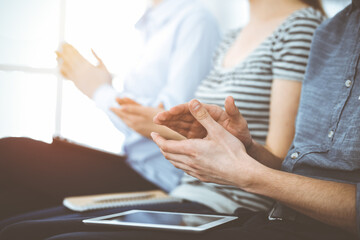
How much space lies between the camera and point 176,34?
1384 mm

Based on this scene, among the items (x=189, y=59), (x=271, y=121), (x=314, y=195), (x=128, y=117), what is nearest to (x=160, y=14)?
(x=189, y=59)

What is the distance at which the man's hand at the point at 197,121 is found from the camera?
2.18 ft

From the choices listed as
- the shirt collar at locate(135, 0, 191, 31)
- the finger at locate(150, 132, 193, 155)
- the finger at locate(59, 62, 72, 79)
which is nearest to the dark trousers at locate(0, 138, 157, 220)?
the finger at locate(59, 62, 72, 79)

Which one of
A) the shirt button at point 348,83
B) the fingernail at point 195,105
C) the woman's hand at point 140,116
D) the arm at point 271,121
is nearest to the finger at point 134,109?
the woman's hand at point 140,116

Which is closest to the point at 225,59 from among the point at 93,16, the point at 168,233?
the point at 168,233

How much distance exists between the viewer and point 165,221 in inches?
25.1

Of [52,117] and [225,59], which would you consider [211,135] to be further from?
[52,117]

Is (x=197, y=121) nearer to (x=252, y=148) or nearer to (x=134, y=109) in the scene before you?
(x=252, y=148)

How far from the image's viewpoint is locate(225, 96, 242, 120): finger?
0.64 m

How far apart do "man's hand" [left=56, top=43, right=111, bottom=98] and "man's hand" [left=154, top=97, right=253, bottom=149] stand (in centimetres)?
60

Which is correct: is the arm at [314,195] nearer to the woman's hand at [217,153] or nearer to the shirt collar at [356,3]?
the woman's hand at [217,153]

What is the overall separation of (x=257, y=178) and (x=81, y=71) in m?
0.81

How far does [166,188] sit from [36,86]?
1.41 metres

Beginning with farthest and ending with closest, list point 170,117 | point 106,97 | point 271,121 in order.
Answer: point 106,97, point 271,121, point 170,117
